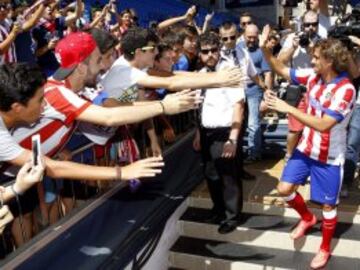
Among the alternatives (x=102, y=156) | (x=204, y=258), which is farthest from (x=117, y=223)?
(x=204, y=258)

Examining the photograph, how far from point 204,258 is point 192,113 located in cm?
204

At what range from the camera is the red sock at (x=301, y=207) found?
4.20 m

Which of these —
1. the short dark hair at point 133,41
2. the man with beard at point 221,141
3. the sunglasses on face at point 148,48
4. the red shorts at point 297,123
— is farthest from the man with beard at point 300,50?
the short dark hair at point 133,41

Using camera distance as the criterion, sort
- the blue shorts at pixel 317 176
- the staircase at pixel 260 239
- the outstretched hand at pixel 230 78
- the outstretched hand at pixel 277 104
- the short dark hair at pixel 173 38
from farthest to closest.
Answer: the short dark hair at pixel 173 38 < the staircase at pixel 260 239 < the blue shorts at pixel 317 176 < the outstretched hand at pixel 277 104 < the outstretched hand at pixel 230 78

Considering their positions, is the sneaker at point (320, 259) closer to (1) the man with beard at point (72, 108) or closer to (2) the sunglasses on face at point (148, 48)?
(1) the man with beard at point (72, 108)

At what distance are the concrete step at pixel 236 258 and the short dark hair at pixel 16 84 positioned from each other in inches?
104

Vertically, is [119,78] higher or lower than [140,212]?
higher

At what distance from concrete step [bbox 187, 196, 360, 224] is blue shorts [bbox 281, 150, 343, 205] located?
751 mm

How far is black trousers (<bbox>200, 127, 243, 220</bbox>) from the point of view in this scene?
4.40m

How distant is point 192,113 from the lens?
5852 millimetres

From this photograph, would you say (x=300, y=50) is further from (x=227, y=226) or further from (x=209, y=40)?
(x=227, y=226)

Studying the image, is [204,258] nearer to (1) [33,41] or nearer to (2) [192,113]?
(2) [192,113]

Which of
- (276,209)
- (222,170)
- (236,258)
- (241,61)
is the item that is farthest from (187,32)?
(236,258)

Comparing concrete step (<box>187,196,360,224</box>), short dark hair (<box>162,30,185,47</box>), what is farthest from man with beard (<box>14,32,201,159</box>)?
concrete step (<box>187,196,360,224</box>)
